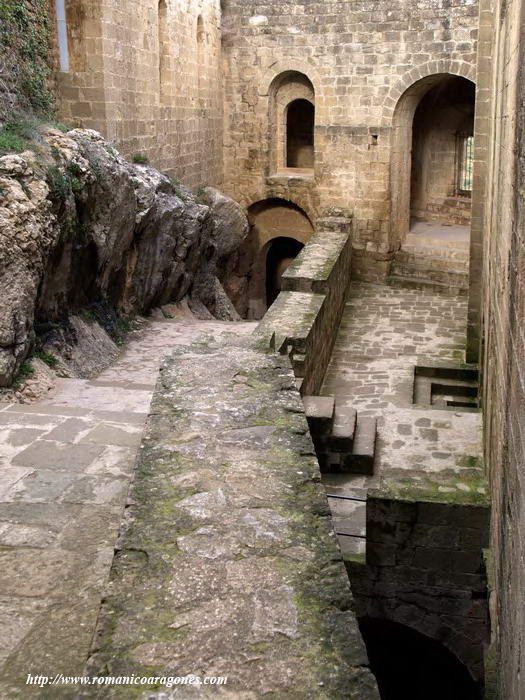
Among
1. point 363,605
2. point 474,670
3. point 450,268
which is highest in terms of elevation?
point 450,268

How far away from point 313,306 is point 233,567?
295 inches

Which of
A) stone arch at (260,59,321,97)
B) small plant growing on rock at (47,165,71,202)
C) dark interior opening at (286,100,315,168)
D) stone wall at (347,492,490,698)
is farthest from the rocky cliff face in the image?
dark interior opening at (286,100,315,168)

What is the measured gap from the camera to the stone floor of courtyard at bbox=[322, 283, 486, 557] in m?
6.64

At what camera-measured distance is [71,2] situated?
11.1m

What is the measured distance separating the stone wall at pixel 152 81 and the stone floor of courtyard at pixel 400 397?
13.8 ft

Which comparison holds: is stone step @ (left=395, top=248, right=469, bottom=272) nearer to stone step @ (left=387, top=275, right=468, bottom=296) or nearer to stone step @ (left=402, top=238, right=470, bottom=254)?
stone step @ (left=402, top=238, right=470, bottom=254)

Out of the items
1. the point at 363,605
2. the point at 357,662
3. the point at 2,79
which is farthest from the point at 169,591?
the point at 2,79

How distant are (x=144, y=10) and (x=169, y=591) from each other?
37.8 ft

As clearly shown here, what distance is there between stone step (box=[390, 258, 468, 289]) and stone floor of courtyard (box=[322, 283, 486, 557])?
35cm

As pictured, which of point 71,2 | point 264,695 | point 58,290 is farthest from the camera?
point 71,2

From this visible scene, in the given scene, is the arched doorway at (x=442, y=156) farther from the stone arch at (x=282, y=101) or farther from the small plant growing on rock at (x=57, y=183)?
the small plant growing on rock at (x=57, y=183)

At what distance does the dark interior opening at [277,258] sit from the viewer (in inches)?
756

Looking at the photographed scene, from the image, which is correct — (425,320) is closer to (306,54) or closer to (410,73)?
(410,73)

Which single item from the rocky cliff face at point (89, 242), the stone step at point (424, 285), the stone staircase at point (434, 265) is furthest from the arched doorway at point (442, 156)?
the rocky cliff face at point (89, 242)
